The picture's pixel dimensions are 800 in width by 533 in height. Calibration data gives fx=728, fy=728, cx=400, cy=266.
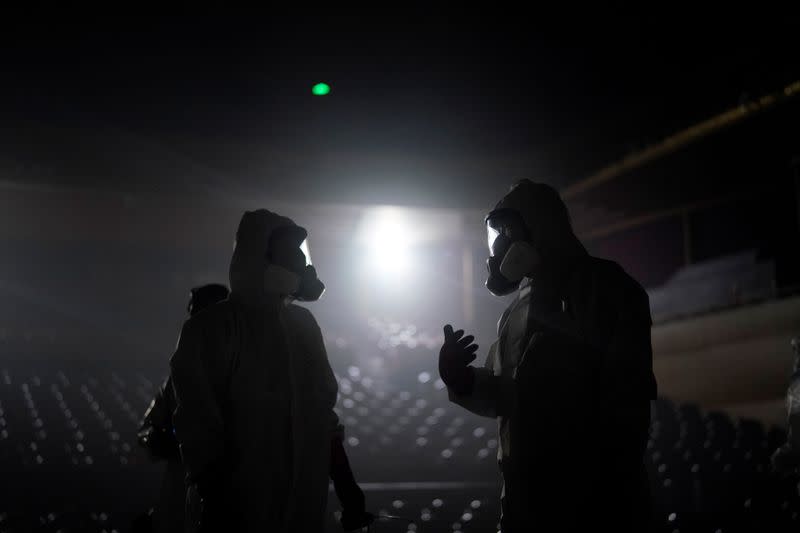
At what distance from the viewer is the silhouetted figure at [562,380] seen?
1.63m

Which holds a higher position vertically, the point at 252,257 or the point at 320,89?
the point at 320,89

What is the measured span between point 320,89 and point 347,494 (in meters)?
5.62

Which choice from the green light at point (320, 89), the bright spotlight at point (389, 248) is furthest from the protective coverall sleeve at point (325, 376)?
the bright spotlight at point (389, 248)

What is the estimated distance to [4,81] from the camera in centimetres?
700

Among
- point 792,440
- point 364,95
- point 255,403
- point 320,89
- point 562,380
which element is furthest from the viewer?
point 364,95

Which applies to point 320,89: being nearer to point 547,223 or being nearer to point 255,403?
point 255,403

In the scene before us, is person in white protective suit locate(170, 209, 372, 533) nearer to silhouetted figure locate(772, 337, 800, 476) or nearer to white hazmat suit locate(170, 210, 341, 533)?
white hazmat suit locate(170, 210, 341, 533)

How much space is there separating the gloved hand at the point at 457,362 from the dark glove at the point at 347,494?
1.80 feet

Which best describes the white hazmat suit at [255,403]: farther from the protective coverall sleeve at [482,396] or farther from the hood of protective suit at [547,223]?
the hood of protective suit at [547,223]

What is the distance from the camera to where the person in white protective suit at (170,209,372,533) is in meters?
2.00

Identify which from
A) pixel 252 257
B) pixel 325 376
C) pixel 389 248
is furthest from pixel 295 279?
pixel 389 248

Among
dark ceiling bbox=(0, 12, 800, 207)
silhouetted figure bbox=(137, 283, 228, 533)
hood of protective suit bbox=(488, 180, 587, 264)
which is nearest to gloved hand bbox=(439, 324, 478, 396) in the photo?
hood of protective suit bbox=(488, 180, 587, 264)

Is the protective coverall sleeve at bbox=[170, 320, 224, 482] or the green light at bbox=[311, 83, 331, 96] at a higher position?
the green light at bbox=[311, 83, 331, 96]

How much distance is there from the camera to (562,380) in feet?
5.61
